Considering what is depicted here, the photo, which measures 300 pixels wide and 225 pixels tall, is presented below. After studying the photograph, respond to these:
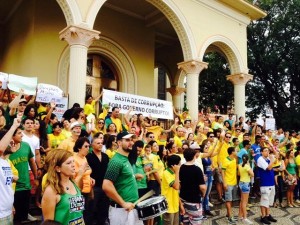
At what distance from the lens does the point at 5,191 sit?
3.28 meters

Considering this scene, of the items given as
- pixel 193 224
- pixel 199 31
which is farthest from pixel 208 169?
pixel 199 31

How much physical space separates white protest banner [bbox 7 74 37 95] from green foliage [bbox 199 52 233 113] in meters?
17.2

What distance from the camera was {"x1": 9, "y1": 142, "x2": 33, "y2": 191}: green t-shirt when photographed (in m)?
4.38

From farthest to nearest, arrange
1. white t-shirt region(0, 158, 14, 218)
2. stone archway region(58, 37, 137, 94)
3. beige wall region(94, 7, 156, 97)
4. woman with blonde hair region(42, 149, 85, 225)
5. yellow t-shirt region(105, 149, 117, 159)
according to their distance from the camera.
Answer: beige wall region(94, 7, 156, 97) → stone archway region(58, 37, 137, 94) → yellow t-shirt region(105, 149, 117, 159) → white t-shirt region(0, 158, 14, 218) → woman with blonde hair region(42, 149, 85, 225)

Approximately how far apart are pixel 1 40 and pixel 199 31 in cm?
945

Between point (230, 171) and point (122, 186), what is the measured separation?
4237 millimetres

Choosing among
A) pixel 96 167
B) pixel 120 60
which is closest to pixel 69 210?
pixel 96 167

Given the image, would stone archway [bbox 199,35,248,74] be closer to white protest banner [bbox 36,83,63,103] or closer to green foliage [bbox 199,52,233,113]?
green foliage [bbox 199,52,233,113]

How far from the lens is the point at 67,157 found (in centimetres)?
268

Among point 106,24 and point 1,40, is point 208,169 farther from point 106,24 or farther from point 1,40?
point 1,40

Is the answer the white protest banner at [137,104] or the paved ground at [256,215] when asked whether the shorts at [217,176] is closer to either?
the paved ground at [256,215]

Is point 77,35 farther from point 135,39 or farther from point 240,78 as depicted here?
point 240,78

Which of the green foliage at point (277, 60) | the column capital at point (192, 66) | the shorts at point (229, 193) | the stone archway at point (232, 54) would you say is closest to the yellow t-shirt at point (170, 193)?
the shorts at point (229, 193)

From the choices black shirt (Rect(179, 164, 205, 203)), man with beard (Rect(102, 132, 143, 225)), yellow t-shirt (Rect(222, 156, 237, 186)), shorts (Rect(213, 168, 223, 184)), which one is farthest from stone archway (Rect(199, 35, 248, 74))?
man with beard (Rect(102, 132, 143, 225))
